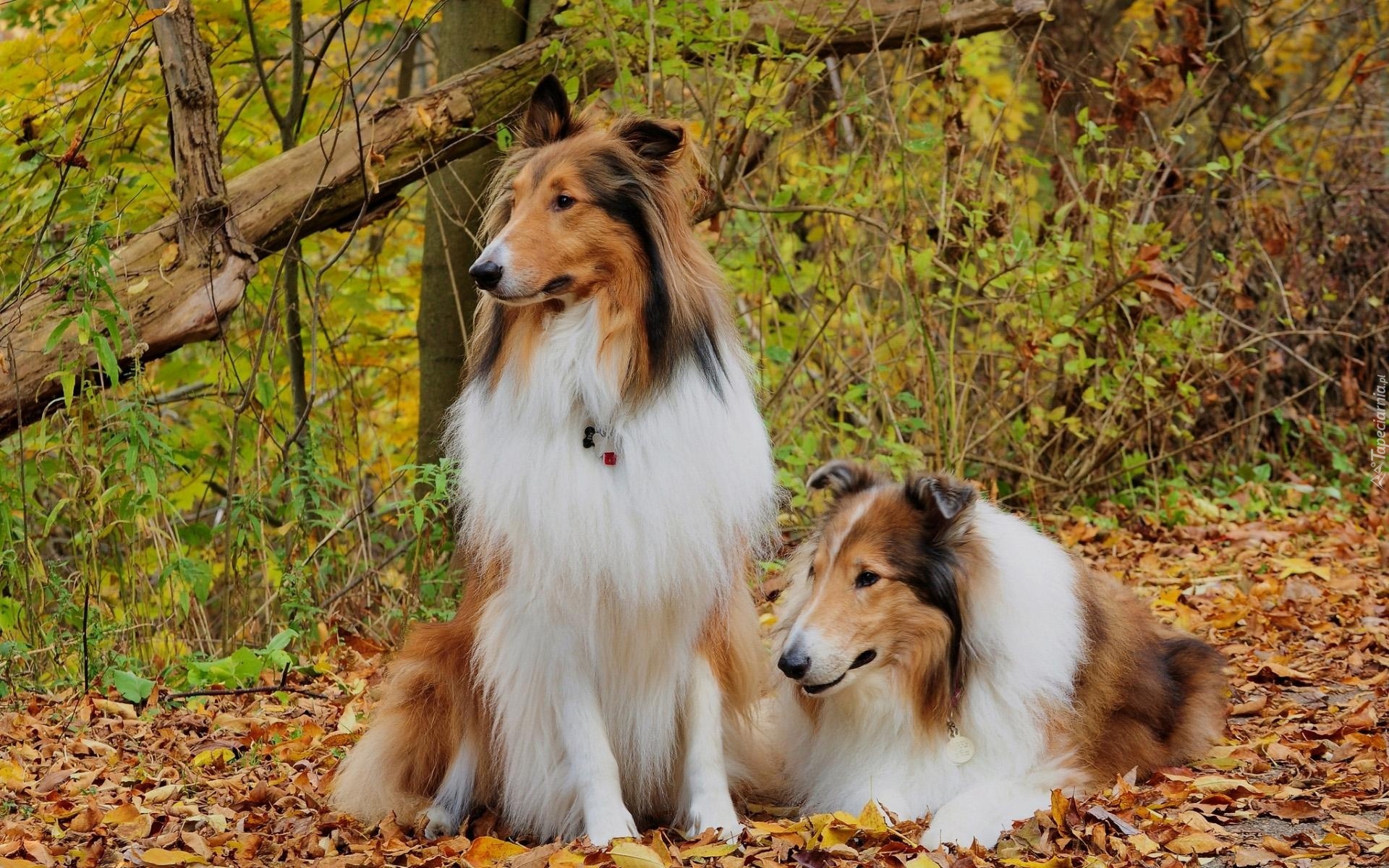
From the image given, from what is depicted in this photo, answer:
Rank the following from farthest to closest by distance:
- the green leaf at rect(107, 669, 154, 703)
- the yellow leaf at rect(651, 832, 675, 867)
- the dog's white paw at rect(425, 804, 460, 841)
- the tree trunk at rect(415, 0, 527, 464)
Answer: the tree trunk at rect(415, 0, 527, 464), the green leaf at rect(107, 669, 154, 703), the dog's white paw at rect(425, 804, 460, 841), the yellow leaf at rect(651, 832, 675, 867)

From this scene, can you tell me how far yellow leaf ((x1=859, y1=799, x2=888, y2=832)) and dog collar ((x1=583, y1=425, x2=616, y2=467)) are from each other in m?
1.15

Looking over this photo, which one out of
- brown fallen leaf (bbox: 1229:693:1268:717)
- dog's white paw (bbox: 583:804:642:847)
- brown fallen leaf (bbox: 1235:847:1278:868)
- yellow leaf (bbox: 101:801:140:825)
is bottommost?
brown fallen leaf (bbox: 1229:693:1268:717)

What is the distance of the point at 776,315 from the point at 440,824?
13.2ft

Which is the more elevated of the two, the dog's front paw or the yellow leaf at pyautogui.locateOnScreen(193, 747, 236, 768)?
the yellow leaf at pyautogui.locateOnScreen(193, 747, 236, 768)

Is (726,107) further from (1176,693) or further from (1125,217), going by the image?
(1176,693)

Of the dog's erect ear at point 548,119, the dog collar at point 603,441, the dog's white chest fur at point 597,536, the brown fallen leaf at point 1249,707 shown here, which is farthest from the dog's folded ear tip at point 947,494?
the brown fallen leaf at point 1249,707

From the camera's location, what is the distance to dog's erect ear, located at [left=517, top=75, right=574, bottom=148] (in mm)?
3791

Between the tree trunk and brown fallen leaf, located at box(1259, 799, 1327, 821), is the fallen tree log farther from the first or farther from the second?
brown fallen leaf, located at box(1259, 799, 1327, 821)

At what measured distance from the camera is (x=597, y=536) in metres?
3.50

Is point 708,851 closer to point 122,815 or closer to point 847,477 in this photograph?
point 847,477

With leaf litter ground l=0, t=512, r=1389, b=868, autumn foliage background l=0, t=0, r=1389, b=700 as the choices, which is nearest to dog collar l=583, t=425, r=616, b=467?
leaf litter ground l=0, t=512, r=1389, b=868

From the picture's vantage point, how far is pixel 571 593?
3559 millimetres

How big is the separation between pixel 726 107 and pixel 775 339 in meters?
1.49

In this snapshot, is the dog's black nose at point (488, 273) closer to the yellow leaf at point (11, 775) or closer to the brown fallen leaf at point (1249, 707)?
Answer: the yellow leaf at point (11, 775)
